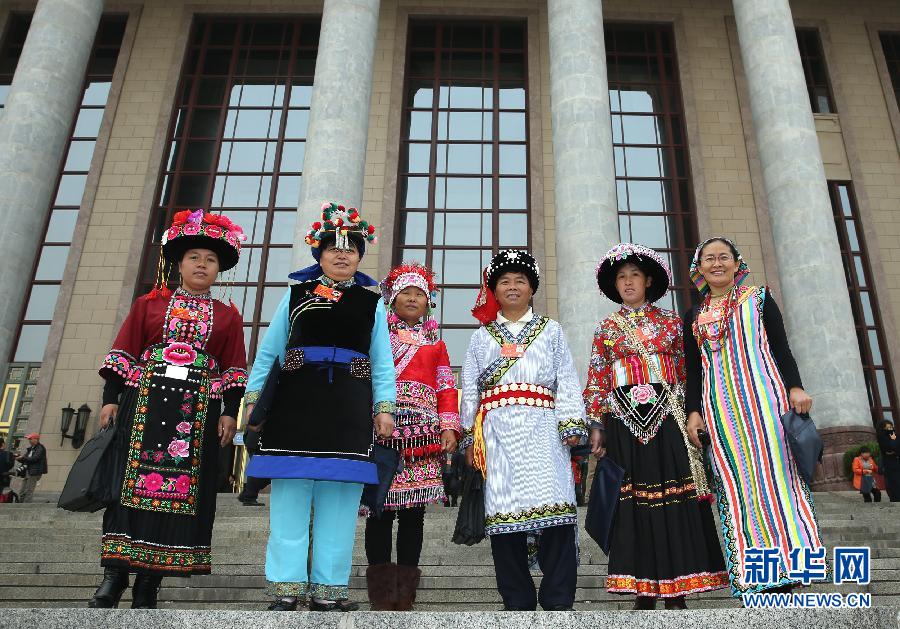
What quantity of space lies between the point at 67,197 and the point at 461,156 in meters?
9.67

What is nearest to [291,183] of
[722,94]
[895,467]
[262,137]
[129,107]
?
[262,137]

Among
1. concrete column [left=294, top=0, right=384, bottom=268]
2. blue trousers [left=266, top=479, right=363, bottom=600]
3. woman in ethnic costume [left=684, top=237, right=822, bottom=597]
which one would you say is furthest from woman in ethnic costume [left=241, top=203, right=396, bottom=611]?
concrete column [left=294, top=0, right=384, bottom=268]

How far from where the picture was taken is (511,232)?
1819 cm

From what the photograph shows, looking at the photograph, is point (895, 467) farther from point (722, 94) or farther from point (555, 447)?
point (722, 94)

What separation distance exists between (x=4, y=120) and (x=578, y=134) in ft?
33.2

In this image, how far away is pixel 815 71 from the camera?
19.8m

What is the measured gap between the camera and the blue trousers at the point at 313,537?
3562 millimetres

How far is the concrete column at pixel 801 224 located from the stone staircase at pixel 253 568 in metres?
4.25

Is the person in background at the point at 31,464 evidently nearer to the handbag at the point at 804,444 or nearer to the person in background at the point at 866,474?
the handbag at the point at 804,444

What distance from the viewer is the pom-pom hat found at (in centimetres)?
466

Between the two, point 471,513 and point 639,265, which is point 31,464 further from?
point 639,265

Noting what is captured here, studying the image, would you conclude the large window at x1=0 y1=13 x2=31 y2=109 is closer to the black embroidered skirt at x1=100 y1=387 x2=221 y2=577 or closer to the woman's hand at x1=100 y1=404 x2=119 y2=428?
the woman's hand at x1=100 y1=404 x2=119 y2=428

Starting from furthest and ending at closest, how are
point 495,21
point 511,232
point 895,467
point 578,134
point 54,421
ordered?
point 495,21
point 511,232
point 54,421
point 578,134
point 895,467

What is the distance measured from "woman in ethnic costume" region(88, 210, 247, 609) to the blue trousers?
2.65 feet
